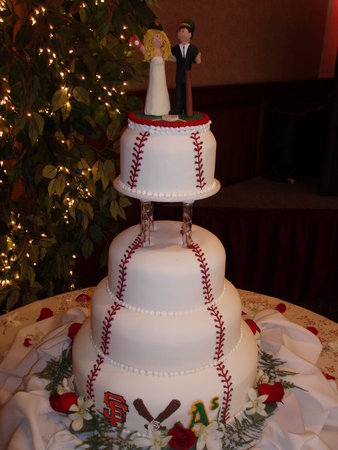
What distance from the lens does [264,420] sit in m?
1.83

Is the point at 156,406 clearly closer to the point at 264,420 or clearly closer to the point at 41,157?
the point at 264,420

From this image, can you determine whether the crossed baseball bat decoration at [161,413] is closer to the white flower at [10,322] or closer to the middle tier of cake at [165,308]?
the middle tier of cake at [165,308]

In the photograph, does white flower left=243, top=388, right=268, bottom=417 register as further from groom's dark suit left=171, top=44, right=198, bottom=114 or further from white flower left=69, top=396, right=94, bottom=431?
groom's dark suit left=171, top=44, right=198, bottom=114

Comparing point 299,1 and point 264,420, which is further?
point 299,1

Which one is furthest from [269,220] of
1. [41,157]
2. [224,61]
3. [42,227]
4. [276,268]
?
[41,157]

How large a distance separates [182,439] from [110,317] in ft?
1.48

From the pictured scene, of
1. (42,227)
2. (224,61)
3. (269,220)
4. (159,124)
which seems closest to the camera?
(159,124)

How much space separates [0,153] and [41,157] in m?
0.30

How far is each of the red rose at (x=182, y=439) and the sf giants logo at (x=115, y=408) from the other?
0.19 meters

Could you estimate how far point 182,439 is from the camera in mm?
1576

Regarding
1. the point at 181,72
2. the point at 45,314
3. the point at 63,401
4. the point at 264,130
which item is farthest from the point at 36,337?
the point at 264,130

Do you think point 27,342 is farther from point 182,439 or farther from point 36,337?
point 182,439

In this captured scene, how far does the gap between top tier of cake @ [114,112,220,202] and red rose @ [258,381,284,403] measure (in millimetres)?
770

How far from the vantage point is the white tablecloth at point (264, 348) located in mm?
1758
